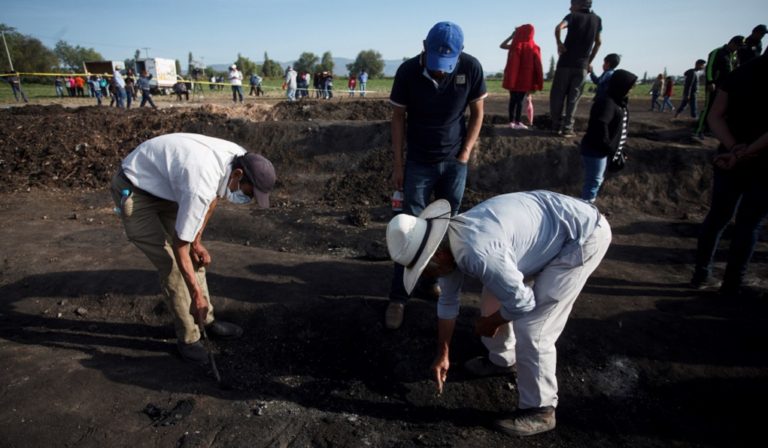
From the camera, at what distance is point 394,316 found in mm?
3682

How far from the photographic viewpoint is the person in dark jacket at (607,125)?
4508 millimetres

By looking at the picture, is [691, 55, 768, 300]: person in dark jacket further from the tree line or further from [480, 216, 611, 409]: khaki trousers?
the tree line

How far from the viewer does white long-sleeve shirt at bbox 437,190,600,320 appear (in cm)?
216

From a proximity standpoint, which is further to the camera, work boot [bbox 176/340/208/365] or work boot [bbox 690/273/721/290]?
work boot [bbox 690/273/721/290]

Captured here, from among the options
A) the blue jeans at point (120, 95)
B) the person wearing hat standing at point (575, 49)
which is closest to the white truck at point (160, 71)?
the blue jeans at point (120, 95)

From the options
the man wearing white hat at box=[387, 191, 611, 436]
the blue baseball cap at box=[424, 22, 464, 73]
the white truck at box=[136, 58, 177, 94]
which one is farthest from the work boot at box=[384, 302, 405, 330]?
the white truck at box=[136, 58, 177, 94]

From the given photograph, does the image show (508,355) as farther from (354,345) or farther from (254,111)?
(254,111)

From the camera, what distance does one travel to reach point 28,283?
4465 mm

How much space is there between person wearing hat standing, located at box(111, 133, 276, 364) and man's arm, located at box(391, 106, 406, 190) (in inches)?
52.0

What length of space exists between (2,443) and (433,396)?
2.80 m

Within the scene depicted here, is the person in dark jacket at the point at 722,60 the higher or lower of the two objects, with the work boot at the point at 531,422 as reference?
higher

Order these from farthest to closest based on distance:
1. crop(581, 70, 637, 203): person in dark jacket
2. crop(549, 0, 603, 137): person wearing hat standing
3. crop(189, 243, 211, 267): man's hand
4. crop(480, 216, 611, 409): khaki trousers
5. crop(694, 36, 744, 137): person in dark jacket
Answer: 1. crop(694, 36, 744, 137): person in dark jacket
2. crop(549, 0, 603, 137): person wearing hat standing
3. crop(581, 70, 637, 203): person in dark jacket
4. crop(189, 243, 211, 267): man's hand
5. crop(480, 216, 611, 409): khaki trousers

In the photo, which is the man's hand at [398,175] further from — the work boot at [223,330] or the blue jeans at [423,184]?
the work boot at [223,330]

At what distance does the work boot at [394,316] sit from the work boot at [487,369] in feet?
2.34
